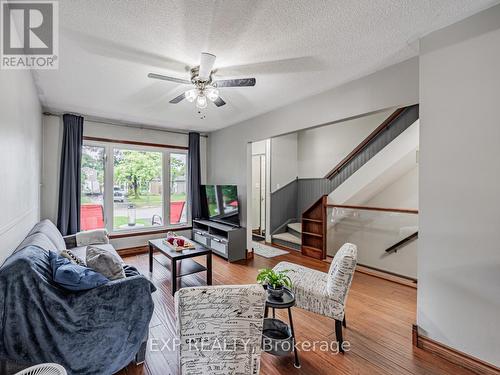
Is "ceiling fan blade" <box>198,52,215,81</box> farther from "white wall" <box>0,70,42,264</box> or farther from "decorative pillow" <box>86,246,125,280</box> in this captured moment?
"decorative pillow" <box>86,246,125,280</box>

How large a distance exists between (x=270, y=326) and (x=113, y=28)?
2.73 meters

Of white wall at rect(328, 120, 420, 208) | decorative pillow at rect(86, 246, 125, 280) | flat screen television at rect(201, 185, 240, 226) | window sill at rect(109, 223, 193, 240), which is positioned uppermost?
white wall at rect(328, 120, 420, 208)

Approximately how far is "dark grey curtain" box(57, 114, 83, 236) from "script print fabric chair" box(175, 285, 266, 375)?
3744 millimetres

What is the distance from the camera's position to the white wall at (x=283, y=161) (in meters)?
5.75

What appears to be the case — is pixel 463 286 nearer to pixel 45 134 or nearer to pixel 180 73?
pixel 180 73

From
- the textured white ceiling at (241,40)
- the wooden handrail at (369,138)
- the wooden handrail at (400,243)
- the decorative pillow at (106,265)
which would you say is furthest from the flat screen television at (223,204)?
the decorative pillow at (106,265)

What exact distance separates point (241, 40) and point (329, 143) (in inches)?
165

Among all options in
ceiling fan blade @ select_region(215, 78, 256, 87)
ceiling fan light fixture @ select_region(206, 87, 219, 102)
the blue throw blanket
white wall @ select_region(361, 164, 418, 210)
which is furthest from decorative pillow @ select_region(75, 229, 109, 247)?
white wall @ select_region(361, 164, 418, 210)

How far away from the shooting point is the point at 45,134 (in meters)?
4.00

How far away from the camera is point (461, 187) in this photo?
1.83 m

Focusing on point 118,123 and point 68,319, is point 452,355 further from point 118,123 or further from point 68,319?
point 118,123

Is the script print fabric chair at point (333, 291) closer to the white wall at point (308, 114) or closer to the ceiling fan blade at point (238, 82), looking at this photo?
the white wall at point (308, 114)

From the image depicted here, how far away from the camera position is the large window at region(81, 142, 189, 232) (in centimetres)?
450

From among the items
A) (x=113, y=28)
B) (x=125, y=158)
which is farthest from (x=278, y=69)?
(x=125, y=158)
